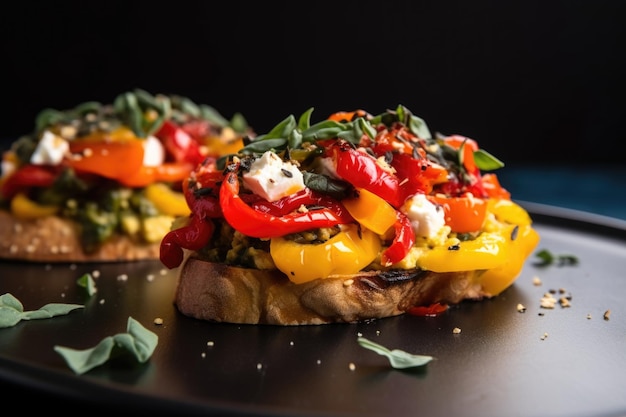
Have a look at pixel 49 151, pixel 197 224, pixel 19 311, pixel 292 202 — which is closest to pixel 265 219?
pixel 292 202

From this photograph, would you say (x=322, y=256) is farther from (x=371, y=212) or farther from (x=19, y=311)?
(x=19, y=311)

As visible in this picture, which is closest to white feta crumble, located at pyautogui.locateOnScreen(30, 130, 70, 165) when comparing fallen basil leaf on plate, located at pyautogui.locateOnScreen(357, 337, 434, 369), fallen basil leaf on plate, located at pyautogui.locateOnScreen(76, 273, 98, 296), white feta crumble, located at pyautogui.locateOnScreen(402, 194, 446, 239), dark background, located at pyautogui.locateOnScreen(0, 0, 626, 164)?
fallen basil leaf on plate, located at pyautogui.locateOnScreen(76, 273, 98, 296)

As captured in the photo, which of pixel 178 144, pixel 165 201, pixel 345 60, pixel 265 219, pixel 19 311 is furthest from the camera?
pixel 345 60

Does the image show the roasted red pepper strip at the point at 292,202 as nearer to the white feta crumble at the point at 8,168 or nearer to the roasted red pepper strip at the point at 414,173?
the roasted red pepper strip at the point at 414,173

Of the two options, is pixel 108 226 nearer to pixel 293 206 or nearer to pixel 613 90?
pixel 293 206

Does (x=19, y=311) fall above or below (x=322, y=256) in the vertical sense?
below

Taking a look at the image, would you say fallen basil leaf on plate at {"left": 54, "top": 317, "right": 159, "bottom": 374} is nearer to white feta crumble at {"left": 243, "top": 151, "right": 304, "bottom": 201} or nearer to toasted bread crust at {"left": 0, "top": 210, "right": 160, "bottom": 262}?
white feta crumble at {"left": 243, "top": 151, "right": 304, "bottom": 201}

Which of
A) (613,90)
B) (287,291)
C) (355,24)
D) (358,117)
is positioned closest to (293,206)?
(287,291)

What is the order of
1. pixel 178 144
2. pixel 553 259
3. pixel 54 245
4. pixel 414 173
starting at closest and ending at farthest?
1. pixel 414 173
2. pixel 553 259
3. pixel 54 245
4. pixel 178 144
